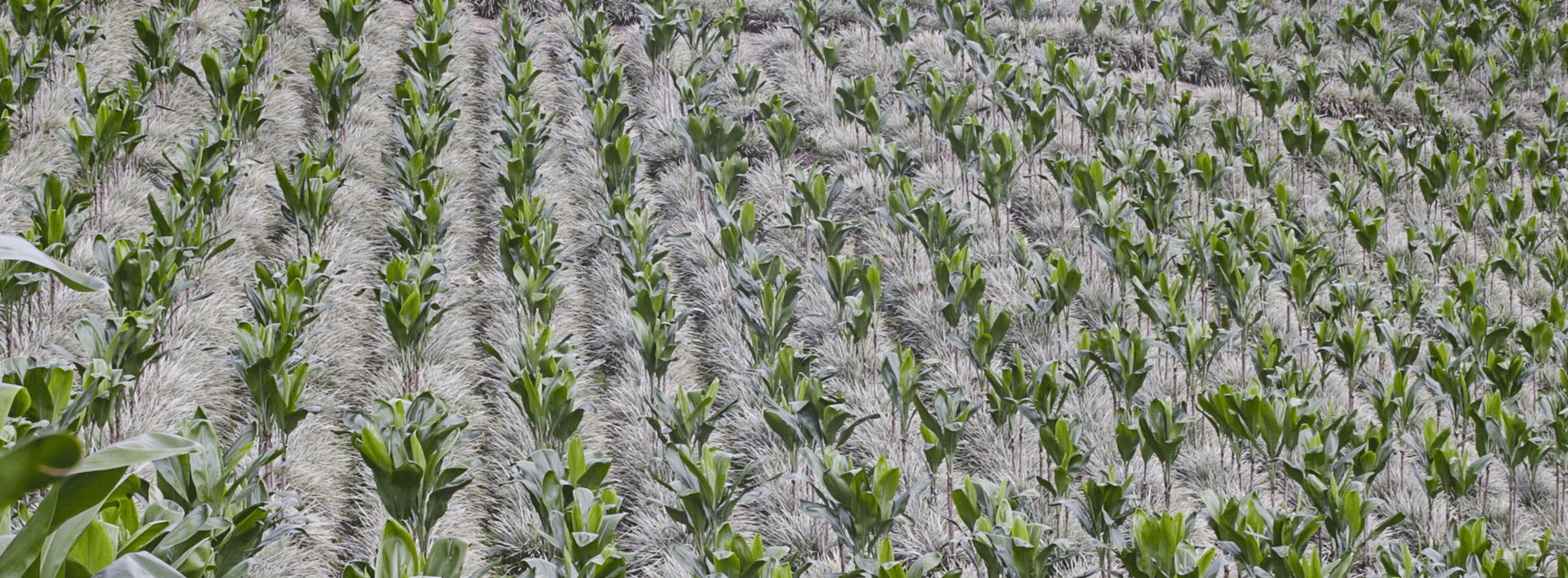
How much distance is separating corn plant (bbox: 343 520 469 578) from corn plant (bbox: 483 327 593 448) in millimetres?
948

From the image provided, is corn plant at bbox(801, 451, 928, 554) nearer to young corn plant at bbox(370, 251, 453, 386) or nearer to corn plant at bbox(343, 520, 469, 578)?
corn plant at bbox(343, 520, 469, 578)

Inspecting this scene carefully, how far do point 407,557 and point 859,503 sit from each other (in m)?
1.28

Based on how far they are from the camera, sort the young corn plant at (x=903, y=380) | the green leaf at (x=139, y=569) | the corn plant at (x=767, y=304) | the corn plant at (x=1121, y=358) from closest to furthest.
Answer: the green leaf at (x=139, y=569)
the young corn plant at (x=903, y=380)
the corn plant at (x=1121, y=358)
the corn plant at (x=767, y=304)

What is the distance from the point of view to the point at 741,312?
4652 mm

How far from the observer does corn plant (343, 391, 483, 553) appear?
300 cm

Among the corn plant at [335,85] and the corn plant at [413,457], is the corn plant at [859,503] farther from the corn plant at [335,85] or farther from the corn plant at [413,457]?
the corn plant at [335,85]

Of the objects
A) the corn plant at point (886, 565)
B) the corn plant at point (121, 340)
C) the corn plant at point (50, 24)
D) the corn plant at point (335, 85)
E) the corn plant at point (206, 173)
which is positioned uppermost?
the corn plant at point (50, 24)

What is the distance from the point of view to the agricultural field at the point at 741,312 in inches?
124

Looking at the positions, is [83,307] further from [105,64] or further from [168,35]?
[105,64]

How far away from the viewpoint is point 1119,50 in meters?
8.29

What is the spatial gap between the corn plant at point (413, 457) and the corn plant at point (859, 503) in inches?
40.0

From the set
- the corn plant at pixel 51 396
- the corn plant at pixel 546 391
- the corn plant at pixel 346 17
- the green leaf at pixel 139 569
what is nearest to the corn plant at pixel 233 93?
the corn plant at pixel 346 17

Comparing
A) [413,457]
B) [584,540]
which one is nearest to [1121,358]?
[584,540]

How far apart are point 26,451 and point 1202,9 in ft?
31.0
